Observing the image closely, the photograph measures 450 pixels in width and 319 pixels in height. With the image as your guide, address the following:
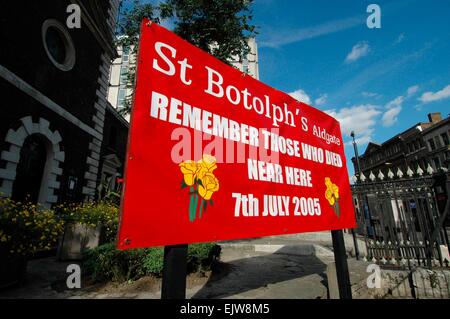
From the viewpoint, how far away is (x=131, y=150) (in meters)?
1.44

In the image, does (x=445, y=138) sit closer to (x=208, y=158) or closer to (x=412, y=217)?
(x=412, y=217)

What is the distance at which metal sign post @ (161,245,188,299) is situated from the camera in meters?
1.50

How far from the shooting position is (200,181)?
171cm

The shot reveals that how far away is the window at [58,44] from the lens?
8.41m

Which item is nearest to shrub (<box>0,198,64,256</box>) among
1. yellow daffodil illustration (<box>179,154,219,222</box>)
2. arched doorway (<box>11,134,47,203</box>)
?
arched doorway (<box>11,134,47,203</box>)

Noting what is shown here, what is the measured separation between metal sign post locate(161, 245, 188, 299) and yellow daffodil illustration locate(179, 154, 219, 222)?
0.75 feet

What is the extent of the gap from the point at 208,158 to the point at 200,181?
20 cm

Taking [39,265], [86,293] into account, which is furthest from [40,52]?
[86,293]

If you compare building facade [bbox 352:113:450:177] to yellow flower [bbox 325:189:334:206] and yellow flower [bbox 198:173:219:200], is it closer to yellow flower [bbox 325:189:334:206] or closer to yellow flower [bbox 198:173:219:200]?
yellow flower [bbox 325:189:334:206]

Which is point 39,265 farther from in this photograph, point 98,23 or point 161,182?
point 98,23

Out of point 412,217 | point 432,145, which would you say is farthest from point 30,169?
point 432,145

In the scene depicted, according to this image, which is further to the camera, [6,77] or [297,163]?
[6,77]

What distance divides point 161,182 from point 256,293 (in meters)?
3.49

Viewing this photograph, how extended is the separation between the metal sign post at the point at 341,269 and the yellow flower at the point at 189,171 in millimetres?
2302
